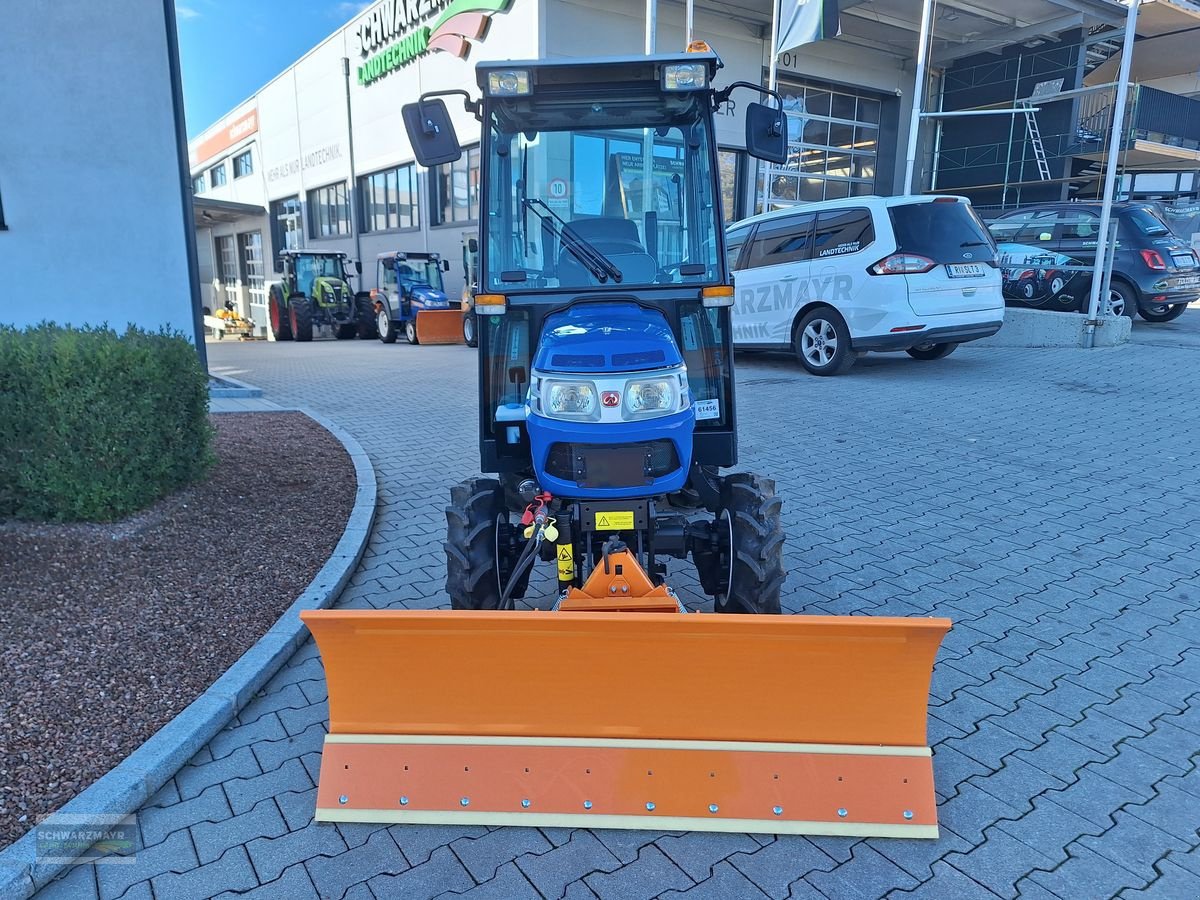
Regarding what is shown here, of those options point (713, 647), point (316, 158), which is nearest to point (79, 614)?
point (713, 647)

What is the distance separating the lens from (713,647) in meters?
2.47

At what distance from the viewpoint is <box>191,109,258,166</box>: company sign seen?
120 feet

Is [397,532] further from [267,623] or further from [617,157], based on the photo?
[617,157]

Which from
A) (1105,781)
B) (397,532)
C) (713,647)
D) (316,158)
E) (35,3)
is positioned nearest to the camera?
(713,647)

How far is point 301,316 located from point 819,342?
1694 centimetres

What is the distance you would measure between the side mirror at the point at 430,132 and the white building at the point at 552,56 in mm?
13764

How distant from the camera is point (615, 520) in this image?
124 inches

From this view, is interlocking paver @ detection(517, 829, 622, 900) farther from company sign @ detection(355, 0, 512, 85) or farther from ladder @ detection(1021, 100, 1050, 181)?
ladder @ detection(1021, 100, 1050, 181)

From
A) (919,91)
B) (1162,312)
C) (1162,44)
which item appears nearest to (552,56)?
(919,91)

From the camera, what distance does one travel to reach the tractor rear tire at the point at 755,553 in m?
3.30

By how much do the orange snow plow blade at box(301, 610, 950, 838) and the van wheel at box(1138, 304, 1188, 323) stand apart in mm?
14424

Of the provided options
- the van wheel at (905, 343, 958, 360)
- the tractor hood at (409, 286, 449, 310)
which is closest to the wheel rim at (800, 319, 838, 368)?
the van wheel at (905, 343, 958, 360)

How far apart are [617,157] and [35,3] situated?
753cm

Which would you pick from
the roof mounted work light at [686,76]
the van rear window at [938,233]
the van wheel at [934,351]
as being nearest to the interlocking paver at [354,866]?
the roof mounted work light at [686,76]
